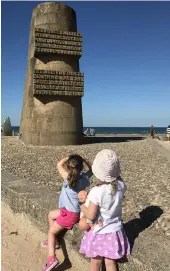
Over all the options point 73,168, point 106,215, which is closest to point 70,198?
point 73,168

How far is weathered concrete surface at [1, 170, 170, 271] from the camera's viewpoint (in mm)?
2449

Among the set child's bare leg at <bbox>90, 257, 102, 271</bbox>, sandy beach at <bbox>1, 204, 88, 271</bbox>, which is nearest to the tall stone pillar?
sandy beach at <bbox>1, 204, 88, 271</bbox>

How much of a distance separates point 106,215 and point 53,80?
430 inches

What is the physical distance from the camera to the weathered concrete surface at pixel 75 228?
245cm

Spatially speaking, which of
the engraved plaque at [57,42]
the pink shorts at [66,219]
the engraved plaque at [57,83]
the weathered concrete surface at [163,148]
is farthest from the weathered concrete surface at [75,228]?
the engraved plaque at [57,42]

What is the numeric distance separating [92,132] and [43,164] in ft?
61.0

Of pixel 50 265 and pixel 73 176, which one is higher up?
pixel 73 176

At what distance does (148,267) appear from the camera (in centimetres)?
236

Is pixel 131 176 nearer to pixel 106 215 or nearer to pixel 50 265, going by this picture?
pixel 50 265

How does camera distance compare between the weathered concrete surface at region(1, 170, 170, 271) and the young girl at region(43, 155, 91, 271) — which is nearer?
the weathered concrete surface at region(1, 170, 170, 271)

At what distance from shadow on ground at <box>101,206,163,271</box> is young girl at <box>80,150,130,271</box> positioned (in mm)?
147

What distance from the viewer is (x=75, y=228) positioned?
10.6ft

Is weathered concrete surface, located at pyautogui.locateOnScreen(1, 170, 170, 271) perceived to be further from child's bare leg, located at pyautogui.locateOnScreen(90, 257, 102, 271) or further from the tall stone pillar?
the tall stone pillar

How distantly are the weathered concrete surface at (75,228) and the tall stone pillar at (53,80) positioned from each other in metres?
7.71
